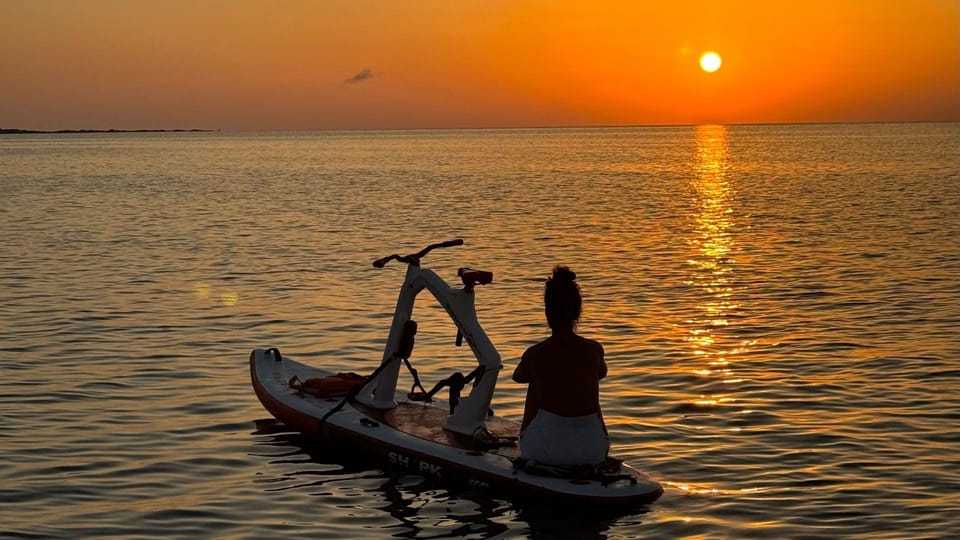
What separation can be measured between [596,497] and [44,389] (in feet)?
26.6

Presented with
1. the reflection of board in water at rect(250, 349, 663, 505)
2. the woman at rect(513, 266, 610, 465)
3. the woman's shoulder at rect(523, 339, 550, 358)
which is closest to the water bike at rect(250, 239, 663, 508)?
the reflection of board in water at rect(250, 349, 663, 505)

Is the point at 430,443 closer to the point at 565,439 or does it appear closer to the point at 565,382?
the point at 565,439

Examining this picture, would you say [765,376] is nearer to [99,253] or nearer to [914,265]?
[914,265]

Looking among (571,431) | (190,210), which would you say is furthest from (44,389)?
(190,210)

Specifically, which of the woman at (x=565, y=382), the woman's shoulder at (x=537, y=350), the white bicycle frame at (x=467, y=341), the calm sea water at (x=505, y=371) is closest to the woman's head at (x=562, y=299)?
the woman at (x=565, y=382)

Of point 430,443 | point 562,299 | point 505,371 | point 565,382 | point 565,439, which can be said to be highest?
point 562,299

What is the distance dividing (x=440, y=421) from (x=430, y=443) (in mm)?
799

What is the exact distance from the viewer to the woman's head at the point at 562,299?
32.2 feet

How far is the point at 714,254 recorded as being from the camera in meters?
33.2

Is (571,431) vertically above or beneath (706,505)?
above

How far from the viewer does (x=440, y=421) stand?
12.3m

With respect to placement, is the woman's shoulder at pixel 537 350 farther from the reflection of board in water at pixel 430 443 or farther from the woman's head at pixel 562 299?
the reflection of board in water at pixel 430 443

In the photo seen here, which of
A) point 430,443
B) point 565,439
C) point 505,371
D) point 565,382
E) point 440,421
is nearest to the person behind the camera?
point 565,382

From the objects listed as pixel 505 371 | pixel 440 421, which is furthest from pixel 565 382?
pixel 505 371
